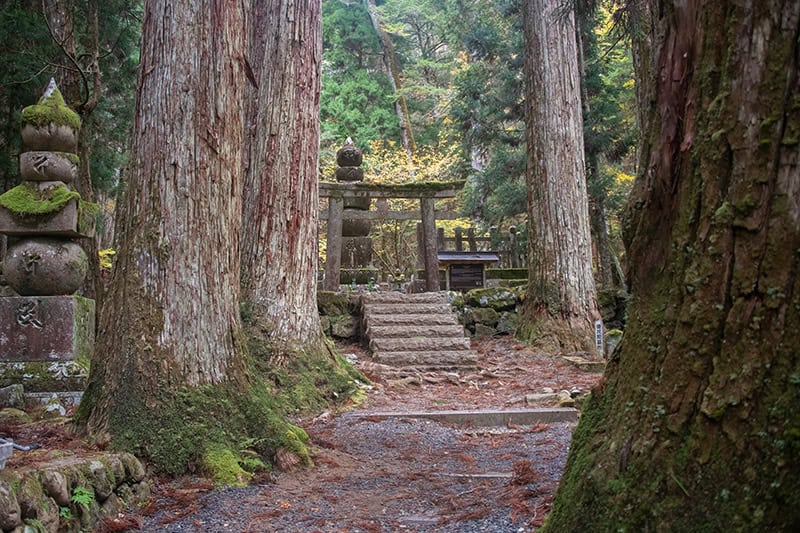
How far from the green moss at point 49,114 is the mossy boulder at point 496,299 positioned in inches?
283

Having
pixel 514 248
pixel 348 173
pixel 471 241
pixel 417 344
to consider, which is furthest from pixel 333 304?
pixel 514 248

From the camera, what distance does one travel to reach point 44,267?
20.0ft

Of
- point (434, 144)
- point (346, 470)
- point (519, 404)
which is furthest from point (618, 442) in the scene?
point (434, 144)

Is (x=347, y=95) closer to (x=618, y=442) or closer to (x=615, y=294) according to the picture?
(x=615, y=294)

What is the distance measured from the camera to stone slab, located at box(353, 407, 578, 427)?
6273mm

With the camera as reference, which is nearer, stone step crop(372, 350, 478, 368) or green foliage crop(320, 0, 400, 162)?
stone step crop(372, 350, 478, 368)

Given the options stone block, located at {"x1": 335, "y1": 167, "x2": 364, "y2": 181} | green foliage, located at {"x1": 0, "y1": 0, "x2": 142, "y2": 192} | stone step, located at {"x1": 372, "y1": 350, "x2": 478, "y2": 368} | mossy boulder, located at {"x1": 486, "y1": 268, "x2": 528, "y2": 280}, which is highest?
green foliage, located at {"x1": 0, "y1": 0, "x2": 142, "y2": 192}

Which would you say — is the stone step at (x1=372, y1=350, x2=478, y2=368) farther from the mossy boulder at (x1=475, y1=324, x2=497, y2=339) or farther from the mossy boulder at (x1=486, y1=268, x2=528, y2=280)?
the mossy boulder at (x1=486, y1=268, x2=528, y2=280)

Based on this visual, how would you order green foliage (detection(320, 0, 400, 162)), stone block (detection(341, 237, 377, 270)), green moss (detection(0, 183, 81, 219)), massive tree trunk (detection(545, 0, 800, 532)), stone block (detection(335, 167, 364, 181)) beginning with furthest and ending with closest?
1. green foliage (detection(320, 0, 400, 162))
2. stone block (detection(341, 237, 377, 270))
3. stone block (detection(335, 167, 364, 181))
4. green moss (detection(0, 183, 81, 219))
5. massive tree trunk (detection(545, 0, 800, 532))

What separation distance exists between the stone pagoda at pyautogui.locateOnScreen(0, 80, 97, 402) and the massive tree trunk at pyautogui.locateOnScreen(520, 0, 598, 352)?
6.38 m

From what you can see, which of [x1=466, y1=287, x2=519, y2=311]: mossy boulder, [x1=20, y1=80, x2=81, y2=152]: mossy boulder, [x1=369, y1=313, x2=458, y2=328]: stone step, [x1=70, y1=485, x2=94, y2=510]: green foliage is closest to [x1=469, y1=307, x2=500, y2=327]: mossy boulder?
[x1=466, y1=287, x2=519, y2=311]: mossy boulder

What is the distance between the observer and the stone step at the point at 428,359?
9.09 metres

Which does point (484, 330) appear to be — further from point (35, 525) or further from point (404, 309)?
point (35, 525)

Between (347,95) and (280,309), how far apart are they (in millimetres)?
19682
